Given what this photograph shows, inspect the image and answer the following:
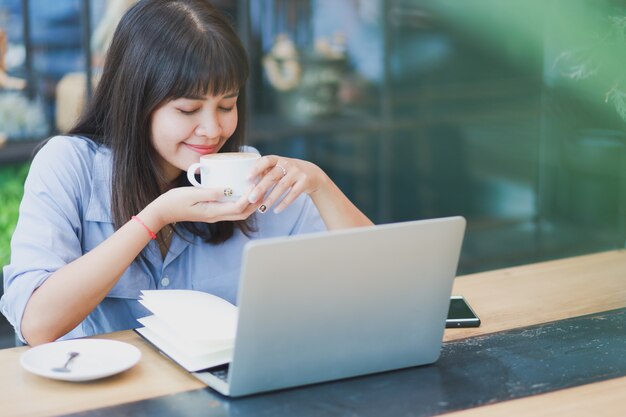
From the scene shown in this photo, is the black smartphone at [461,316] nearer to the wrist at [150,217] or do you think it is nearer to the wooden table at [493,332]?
the wooden table at [493,332]

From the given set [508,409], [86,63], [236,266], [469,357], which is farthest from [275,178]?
[86,63]

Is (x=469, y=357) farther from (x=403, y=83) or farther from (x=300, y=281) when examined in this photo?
(x=403, y=83)

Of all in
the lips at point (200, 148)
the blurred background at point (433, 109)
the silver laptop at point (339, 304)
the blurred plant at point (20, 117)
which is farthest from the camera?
the blurred background at point (433, 109)

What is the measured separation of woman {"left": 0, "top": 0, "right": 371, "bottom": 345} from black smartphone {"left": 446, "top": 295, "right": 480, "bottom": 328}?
34 cm

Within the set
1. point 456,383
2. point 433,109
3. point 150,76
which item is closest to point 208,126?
point 150,76

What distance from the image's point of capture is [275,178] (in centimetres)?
165

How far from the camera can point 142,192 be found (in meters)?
1.84

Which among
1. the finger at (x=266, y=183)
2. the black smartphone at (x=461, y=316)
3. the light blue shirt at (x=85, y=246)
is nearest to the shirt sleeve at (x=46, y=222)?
the light blue shirt at (x=85, y=246)

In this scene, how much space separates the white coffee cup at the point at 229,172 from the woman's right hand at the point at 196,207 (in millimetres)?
13

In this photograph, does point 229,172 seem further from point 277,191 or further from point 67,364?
point 67,364

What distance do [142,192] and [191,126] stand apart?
0.19m

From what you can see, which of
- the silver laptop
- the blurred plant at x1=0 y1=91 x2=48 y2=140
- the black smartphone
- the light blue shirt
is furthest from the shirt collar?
the blurred plant at x1=0 y1=91 x2=48 y2=140

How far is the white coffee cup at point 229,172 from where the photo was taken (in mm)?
1553

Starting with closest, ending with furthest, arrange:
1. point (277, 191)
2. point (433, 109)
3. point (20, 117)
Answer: point (277, 191)
point (20, 117)
point (433, 109)
